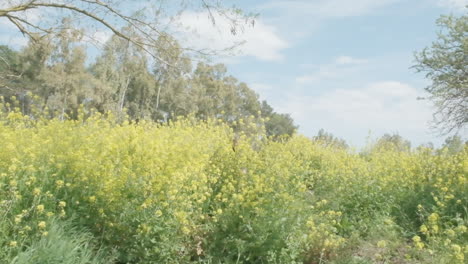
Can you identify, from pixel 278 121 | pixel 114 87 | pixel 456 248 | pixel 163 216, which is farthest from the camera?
pixel 278 121

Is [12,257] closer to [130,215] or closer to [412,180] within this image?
[130,215]

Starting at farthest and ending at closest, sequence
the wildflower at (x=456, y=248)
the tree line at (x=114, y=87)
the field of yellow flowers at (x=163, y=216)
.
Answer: the tree line at (x=114, y=87), the field of yellow flowers at (x=163, y=216), the wildflower at (x=456, y=248)

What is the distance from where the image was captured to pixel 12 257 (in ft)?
10.9

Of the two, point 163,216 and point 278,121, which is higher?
point 278,121

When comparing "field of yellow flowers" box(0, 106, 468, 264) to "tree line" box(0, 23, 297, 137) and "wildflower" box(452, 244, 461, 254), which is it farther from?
"tree line" box(0, 23, 297, 137)

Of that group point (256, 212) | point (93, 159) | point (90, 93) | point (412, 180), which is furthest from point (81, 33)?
point (90, 93)

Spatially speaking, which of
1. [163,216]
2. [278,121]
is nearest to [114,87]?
[278,121]

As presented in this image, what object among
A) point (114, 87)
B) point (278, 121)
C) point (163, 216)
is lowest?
point (163, 216)

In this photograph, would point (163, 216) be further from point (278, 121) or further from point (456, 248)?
point (278, 121)

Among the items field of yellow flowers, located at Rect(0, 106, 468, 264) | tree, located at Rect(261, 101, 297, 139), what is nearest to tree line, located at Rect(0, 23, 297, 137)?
tree, located at Rect(261, 101, 297, 139)

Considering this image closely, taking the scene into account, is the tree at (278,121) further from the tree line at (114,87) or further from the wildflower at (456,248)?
the wildflower at (456,248)

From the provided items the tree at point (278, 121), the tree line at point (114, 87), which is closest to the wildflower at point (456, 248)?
the tree line at point (114, 87)

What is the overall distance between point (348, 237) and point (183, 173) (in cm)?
195

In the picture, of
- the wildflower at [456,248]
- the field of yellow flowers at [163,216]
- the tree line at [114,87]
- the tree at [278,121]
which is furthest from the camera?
the tree at [278,121]
